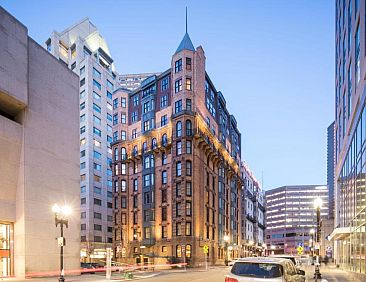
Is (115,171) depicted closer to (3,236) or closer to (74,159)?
(74,159)

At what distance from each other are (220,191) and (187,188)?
17.6m

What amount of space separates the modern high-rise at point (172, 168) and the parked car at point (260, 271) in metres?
51.0

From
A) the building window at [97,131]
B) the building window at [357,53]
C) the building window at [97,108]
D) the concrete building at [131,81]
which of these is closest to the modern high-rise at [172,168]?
the building window at [97,108]

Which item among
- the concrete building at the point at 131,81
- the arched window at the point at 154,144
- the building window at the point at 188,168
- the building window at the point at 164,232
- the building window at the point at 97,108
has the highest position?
the concrete building at the point at 131,81

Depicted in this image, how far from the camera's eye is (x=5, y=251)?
3131cm

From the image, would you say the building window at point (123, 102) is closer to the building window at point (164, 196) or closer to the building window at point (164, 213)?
the building window at point (164, 196)

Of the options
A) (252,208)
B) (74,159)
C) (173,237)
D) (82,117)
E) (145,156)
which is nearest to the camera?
(74,159)

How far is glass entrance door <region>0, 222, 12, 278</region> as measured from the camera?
1220 inches

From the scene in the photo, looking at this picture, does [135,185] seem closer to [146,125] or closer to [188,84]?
[146,125]

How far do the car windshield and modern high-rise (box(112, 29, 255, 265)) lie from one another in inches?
2010

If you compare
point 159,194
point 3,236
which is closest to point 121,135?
point 159,194

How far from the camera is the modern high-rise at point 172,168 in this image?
64750mm

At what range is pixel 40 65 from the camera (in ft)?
118

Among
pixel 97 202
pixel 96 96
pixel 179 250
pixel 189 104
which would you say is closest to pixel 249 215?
pixel 97 202
